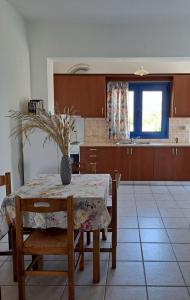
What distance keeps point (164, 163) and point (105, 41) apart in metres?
2.56

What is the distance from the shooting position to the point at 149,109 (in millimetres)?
6547

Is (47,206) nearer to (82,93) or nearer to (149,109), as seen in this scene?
(82,93)

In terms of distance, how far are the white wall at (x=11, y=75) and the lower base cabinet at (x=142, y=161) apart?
188 centimetres

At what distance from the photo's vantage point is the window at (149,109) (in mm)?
6449

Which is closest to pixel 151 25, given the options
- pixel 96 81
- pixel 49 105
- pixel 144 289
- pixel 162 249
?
pixel 96 81

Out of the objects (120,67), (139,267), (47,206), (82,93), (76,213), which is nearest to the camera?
(47,206)

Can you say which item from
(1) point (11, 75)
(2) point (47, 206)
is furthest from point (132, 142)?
(2) point (47, 206)

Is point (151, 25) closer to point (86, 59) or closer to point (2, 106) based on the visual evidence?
point (86, 59)

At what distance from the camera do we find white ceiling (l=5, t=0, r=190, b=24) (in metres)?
3.93

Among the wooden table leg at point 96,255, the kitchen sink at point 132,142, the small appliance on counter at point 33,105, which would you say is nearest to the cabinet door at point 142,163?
the kitchen sink at point 132,142

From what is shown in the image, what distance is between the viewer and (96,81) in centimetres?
609

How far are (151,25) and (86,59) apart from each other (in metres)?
1.15

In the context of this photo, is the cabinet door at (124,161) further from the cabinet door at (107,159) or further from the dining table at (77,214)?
the dining table at (77,214)

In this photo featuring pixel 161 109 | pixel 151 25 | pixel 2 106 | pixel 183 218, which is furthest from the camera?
pixel 161 109
